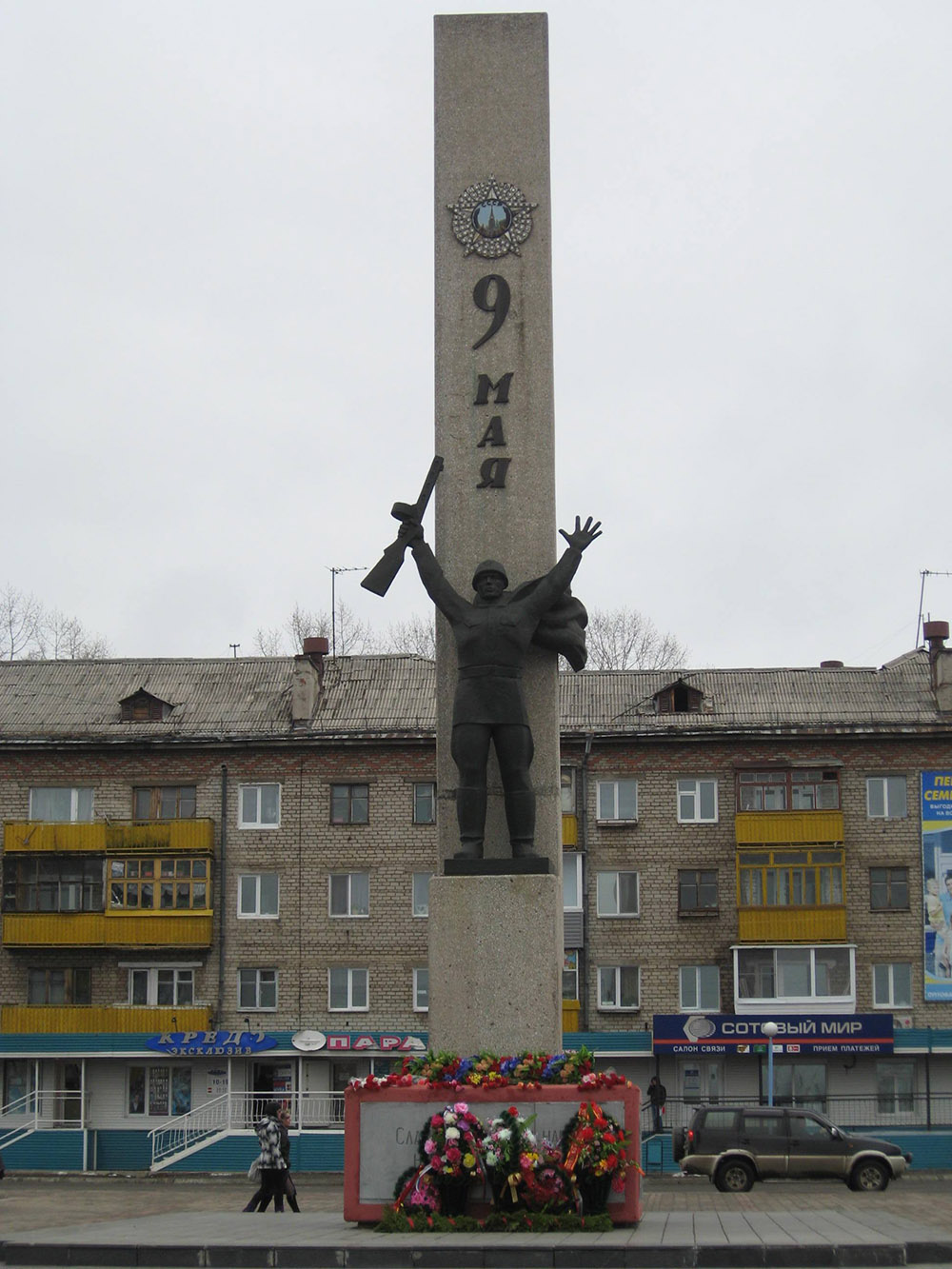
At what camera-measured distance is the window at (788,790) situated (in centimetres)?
4162

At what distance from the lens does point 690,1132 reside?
1145 inches

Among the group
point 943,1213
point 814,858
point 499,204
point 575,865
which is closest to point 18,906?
point 575,865

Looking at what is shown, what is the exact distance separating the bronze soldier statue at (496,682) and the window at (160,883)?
28628mm

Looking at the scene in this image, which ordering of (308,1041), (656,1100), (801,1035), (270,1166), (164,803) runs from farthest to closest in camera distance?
1. (164,803)
2. (308,1041)
3. (801,1035)
4. (656,1100)
5. (270,1166)

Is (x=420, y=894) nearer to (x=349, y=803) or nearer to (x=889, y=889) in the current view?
(x=349, y=803)

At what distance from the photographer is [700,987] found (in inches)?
1629

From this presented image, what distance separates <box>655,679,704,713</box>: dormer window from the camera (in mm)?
43250

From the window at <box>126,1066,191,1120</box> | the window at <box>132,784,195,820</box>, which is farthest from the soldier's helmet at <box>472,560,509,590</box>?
the window at <box>126,1066,191,1120</box>

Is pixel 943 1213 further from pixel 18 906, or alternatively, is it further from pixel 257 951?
pixel 18 906

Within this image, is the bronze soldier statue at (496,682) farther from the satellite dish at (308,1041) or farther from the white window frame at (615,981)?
the white window frame at (615,981)

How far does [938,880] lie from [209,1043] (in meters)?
17.2

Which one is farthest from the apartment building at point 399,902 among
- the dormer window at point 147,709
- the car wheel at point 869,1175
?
the car wheel at point 869,1175

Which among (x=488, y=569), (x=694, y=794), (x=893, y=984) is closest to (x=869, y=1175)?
(x=893, y=984)

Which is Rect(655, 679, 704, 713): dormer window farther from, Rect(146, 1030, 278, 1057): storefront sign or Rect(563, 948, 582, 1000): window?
Rect(146, 1030, 278, 1057): storefront sign
